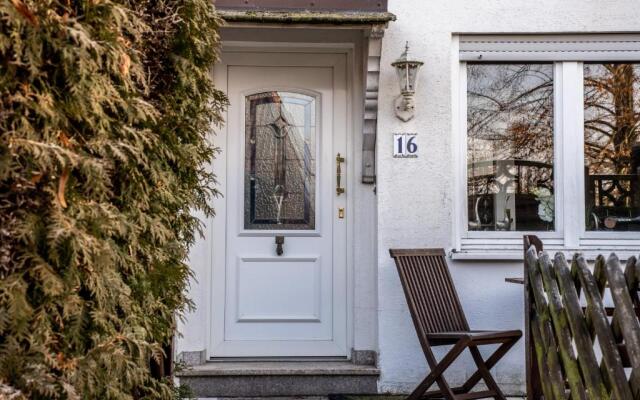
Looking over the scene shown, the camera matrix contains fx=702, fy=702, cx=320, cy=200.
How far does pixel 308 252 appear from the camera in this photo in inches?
206

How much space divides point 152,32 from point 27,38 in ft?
2.51

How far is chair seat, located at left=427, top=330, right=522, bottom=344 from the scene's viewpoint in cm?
417

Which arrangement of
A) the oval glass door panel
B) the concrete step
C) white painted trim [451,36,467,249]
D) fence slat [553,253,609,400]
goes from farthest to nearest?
the oval glass door panel, white painted trim [451,36,467,249], the concrete step, fence slat [553,253,609,400]

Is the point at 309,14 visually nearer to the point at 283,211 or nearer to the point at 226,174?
the point at 226,174

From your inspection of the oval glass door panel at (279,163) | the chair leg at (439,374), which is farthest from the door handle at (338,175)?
the chair leg at (439,374)

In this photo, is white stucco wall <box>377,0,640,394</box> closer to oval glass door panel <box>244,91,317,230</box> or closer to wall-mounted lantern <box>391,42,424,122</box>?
wall-mounted lantern <box>391,42,424,122</box>

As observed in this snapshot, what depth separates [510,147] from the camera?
5195 mm

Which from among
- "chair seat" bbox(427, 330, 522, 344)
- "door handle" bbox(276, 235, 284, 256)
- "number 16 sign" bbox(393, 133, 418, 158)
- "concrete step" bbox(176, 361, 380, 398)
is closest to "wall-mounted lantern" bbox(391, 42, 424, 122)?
"number 16 sign" bbox(393, 133, 418, 158)

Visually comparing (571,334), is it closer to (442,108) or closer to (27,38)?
(27,38)

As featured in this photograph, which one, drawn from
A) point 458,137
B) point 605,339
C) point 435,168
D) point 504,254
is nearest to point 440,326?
point 504,254

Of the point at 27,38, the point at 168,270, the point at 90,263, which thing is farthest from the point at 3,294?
the point at 168,270

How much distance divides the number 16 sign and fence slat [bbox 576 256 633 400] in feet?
8.39

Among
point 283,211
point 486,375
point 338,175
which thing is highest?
point 338,175

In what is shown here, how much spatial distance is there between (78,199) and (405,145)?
322 cm
